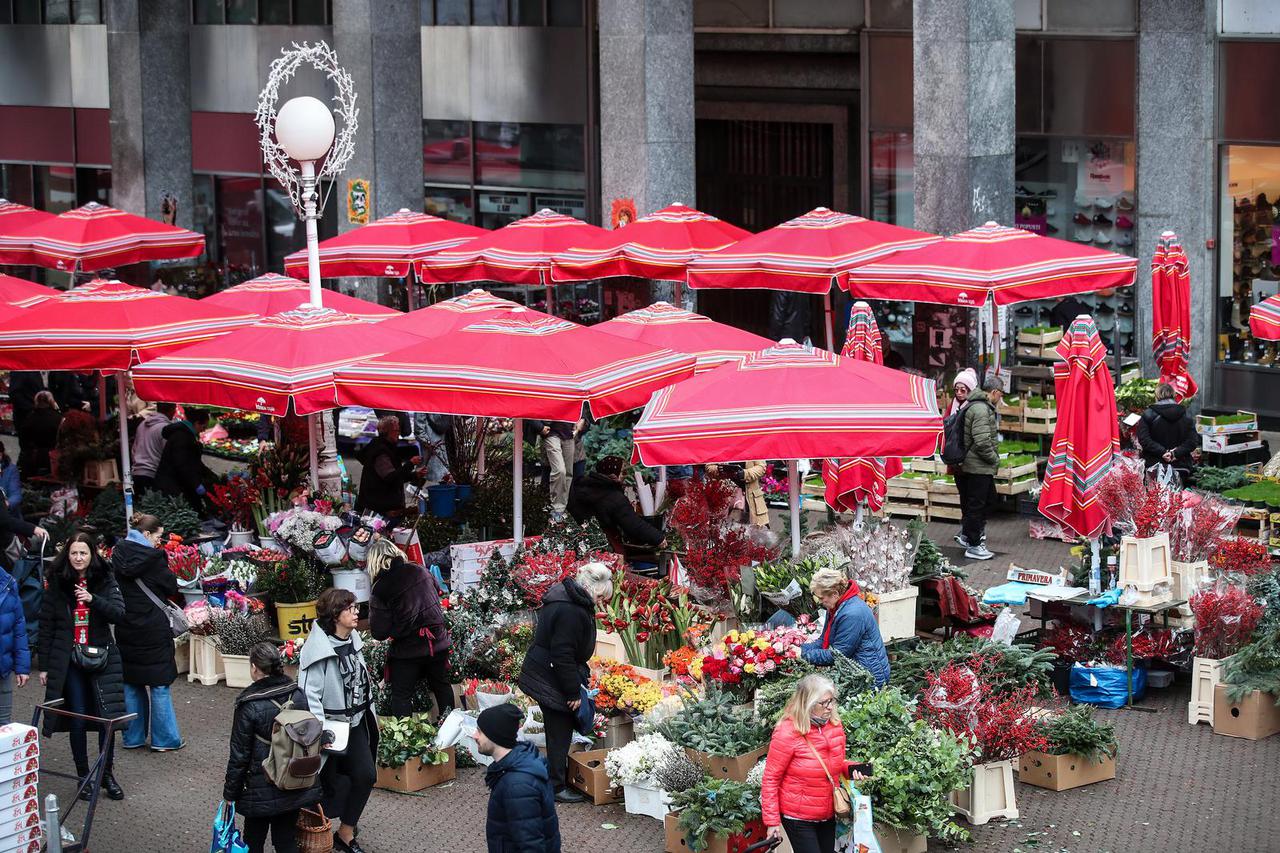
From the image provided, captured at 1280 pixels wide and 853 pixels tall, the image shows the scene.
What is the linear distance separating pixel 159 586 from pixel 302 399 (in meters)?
2.79

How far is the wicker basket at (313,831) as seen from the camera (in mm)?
9766

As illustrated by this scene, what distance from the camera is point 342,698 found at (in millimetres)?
10117

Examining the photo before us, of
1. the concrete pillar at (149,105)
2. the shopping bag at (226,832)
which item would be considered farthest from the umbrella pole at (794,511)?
the concrete pillar at (149,105)

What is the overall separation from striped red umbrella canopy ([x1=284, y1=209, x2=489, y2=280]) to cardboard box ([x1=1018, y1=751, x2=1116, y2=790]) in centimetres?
Result: 1391

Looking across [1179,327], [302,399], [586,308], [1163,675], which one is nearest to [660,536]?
[302,399]

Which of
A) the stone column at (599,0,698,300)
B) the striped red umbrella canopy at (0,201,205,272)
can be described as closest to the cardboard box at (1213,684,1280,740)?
the stone column at (599,0,698,300)

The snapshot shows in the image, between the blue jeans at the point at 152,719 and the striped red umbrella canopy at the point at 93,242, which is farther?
the striped red umbrella canopy at the point at 93,242

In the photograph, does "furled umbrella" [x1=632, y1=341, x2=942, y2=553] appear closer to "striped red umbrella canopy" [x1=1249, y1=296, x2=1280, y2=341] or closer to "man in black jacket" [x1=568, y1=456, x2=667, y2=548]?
"man in black jacket" [x1=568, y1=456, x2=667, y2=548]

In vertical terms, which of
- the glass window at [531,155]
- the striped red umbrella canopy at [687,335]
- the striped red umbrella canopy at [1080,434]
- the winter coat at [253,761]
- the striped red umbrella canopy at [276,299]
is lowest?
the winter coat at [253,761]

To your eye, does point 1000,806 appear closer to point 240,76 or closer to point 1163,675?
point 1163,675

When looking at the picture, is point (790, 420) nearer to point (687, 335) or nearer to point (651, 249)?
point (687, 335)

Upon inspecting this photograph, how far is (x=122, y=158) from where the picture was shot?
35.3 metres

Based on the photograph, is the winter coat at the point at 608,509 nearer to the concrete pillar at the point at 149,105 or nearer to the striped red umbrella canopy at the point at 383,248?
the striped red umbrella canopy at the point at 383,248

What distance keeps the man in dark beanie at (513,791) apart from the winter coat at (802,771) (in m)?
1.16
